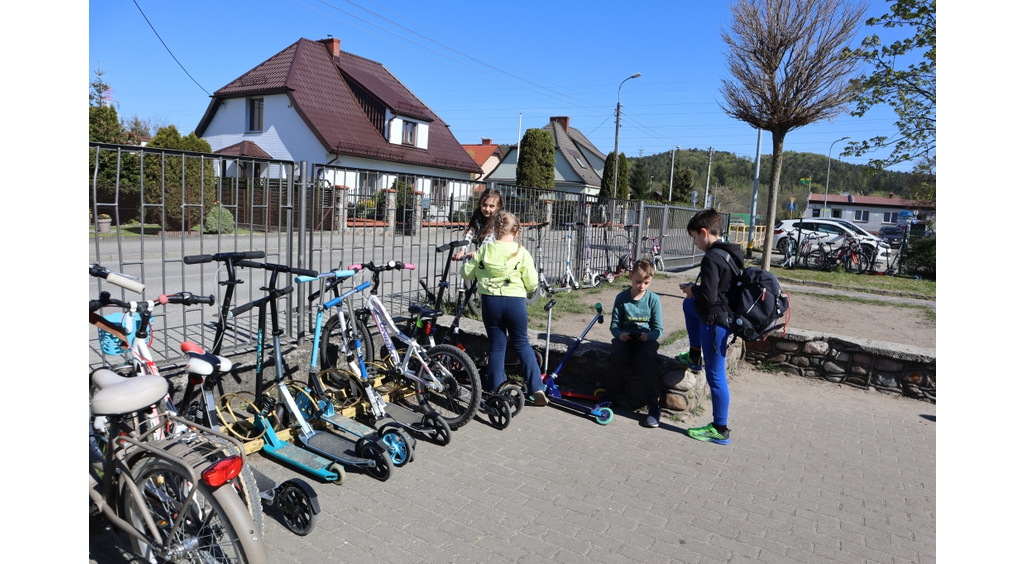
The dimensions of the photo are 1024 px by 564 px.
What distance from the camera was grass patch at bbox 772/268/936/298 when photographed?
15.0m

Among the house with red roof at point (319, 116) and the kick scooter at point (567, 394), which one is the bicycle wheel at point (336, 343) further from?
the house with red roof at point (319, 116)

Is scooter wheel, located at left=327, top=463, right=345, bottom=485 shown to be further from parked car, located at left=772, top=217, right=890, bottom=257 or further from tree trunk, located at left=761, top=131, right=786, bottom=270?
parked car, located at left=772, top=217, right=890, bottom=257

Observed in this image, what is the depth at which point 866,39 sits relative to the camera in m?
12.5

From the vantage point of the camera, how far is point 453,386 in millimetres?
5082

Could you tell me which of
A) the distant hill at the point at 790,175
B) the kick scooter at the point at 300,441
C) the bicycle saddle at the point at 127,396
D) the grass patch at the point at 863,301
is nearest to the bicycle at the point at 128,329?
the bicycle saddle at the point at 127,396

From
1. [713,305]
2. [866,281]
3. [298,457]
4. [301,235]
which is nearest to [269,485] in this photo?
[298,457]

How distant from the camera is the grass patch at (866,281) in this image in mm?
14968

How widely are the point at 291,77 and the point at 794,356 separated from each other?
2749 cm

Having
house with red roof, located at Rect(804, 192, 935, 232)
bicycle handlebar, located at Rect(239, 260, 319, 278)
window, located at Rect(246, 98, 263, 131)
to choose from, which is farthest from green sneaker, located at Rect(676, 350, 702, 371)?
house with red roof, located at Rect(804, 192, 935, 232)

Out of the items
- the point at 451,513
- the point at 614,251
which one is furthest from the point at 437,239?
the point at 614,251

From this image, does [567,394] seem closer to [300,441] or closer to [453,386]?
[453,386]

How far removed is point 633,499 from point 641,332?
1.73m

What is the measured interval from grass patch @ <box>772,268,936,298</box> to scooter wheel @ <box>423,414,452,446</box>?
1311cm

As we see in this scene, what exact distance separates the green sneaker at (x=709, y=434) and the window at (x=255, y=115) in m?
29.3
